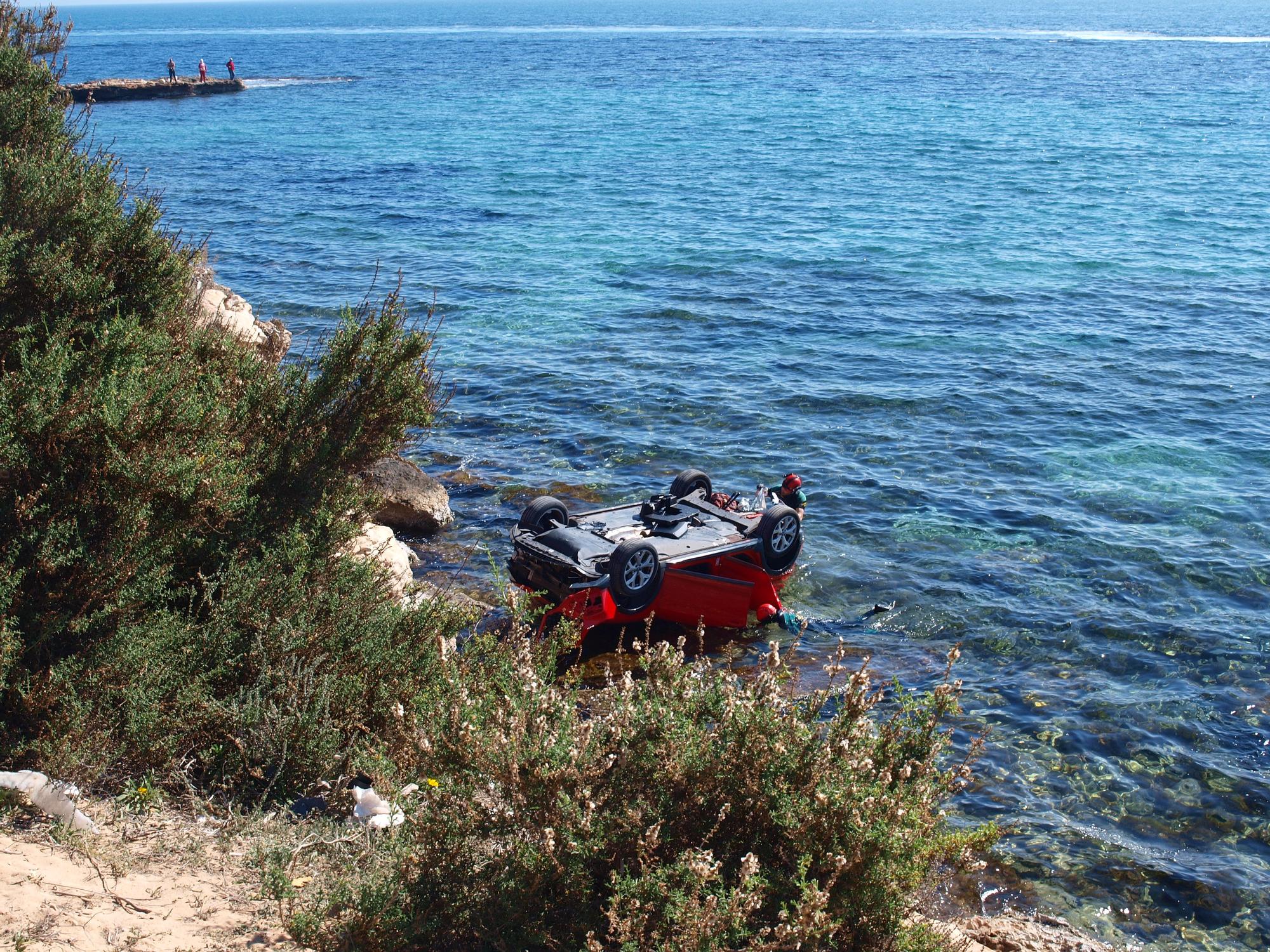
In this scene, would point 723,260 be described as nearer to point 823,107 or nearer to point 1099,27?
point 823,107

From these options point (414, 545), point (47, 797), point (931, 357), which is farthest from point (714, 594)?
point (931, 357)

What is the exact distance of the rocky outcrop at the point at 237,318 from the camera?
13.7 m

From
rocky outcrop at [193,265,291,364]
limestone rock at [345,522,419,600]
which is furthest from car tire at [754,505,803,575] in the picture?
rocky outcrop at [193,265,291,364]

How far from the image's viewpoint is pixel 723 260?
95.5 feet

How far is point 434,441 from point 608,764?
44.8ft

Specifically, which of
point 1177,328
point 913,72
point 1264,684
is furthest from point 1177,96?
point 1264,684

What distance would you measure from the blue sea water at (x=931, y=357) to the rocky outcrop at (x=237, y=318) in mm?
2333

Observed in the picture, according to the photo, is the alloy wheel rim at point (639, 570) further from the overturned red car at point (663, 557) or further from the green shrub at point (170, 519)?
the green shrub at point (170, 519)

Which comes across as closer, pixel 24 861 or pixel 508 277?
pixel 24 861

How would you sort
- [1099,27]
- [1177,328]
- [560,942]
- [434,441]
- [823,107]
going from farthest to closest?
[1099,27] < [823,107] < [1177,328] < [434,441] < [560,942]

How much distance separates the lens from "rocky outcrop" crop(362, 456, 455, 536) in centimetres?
1486

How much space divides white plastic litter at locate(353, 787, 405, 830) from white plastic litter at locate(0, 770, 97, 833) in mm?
1583

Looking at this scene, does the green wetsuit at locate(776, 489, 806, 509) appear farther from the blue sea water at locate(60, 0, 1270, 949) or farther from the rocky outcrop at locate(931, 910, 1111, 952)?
the rocky outcrop at locate(931, 910, 1111, 952)

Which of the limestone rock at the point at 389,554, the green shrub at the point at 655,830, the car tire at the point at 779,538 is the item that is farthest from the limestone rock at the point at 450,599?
the green shrub at the point at 655,830
